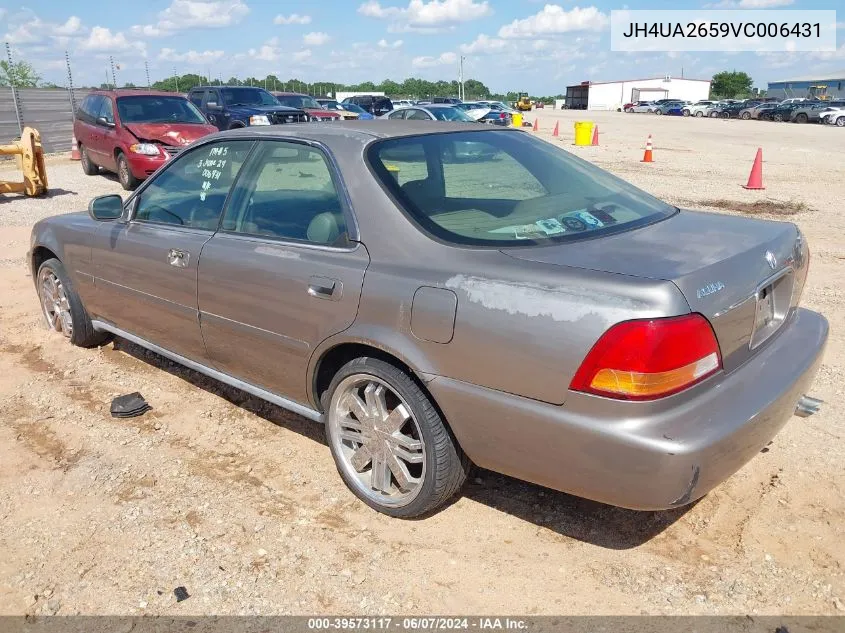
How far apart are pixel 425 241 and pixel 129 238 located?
2.16 metres

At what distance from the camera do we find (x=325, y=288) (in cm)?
295

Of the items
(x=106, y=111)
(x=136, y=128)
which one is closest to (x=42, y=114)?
(x=106, y=111)

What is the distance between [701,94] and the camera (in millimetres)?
97500

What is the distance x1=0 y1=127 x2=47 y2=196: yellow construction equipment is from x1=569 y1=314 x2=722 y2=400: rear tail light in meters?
12.3

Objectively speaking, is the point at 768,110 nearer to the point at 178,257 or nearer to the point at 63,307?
the point at 63,307

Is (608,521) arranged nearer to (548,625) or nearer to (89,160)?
(548,625)

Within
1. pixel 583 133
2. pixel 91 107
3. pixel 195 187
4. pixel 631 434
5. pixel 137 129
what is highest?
pixel 91 107

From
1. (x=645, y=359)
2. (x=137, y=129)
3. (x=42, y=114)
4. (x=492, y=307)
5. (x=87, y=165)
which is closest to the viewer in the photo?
(x=645, y=359)

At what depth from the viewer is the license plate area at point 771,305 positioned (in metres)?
2.63

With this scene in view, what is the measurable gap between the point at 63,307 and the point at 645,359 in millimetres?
4379

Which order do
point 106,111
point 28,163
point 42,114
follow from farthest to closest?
point 42,114 < point 106,111 < point 28,163

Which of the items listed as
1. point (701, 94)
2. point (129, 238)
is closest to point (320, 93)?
point (701, 94)

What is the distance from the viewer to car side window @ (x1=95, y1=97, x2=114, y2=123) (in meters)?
12.8

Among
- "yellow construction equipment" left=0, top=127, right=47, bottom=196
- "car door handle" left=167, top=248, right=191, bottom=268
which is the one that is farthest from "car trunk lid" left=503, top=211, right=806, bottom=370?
"yellow construction equipment" left=0, top=127, right=47, bottom=196
